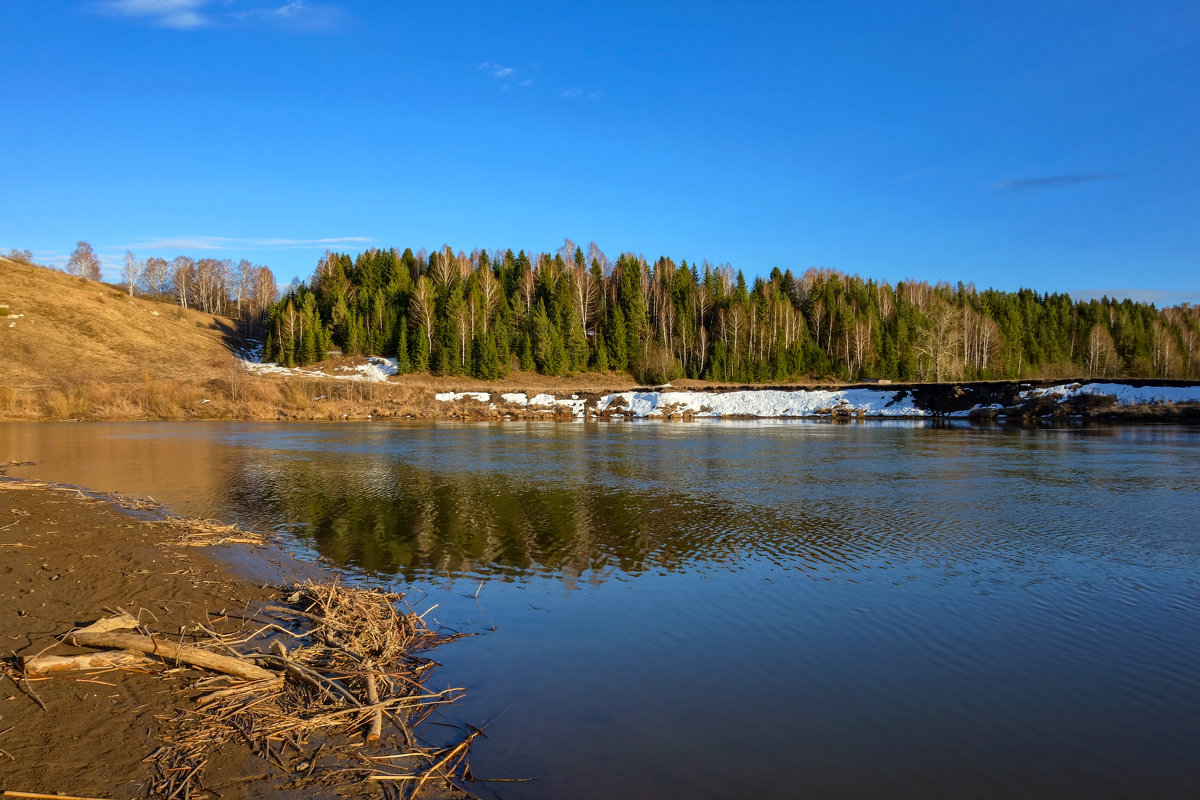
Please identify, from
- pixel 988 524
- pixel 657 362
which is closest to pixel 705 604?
pixel 988 524

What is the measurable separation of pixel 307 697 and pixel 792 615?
18.2 ft

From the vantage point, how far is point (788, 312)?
100 metres

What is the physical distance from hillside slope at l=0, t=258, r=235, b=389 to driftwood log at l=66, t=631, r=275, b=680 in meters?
65.5

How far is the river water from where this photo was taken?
16.8 ft

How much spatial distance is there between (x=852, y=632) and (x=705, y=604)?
1.89 m

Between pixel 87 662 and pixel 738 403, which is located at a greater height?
pixel 738 403

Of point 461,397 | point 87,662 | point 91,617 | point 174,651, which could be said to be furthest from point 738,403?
point 87,662

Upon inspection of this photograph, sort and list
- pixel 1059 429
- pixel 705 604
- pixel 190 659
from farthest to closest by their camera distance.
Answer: pixel 1059 429, pixel 705 604, pixel 190 659

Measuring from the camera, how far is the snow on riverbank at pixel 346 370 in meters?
78.4

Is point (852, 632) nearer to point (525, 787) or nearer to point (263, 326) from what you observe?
point (525, 787)

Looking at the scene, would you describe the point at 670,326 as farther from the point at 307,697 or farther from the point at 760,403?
the point at 307,697

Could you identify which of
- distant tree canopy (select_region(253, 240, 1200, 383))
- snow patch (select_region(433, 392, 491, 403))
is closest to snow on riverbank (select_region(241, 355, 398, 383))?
distant tree canopy (select_region(253, 240, 1200, 383))

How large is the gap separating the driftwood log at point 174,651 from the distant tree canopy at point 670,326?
78.9 meters

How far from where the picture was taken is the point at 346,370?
8325 cm
